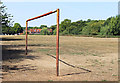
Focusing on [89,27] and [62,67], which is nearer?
[62,67]

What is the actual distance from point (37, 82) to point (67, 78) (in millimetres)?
1038

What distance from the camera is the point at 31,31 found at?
12975 centimetres

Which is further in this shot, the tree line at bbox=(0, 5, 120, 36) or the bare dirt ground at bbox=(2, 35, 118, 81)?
the tree line at bbox=(0, 5, 120, 36)

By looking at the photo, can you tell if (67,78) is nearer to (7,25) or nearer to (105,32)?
(7,25)

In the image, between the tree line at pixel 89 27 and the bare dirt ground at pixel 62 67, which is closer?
the bare dirt ground at pixel 62 67

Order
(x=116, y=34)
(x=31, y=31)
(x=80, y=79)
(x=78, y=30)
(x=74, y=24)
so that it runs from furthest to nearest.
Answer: (x=31, y=31)
(x=74, y=24)
(x=78, y=30)
(x=116, y=34)
(x=80, y=79)

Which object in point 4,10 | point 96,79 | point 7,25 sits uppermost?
point 4,10

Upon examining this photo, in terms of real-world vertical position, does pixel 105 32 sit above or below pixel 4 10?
below

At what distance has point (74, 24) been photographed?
90.2 m

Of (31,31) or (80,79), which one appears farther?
(31,31)

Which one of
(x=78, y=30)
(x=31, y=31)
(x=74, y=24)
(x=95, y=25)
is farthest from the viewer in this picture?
(x=31, y=31)

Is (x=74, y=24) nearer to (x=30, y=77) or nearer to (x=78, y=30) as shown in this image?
Answer: (x=78, y=30)

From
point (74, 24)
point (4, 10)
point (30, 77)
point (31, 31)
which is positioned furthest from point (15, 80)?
point (31, 31)

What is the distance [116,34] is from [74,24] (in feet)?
108
